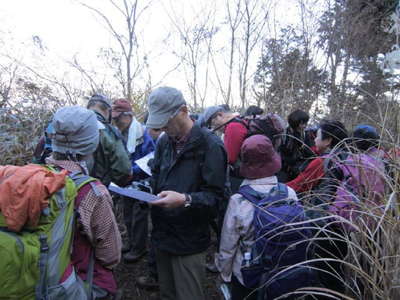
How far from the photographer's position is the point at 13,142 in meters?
3.98

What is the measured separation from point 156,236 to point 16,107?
3.91m

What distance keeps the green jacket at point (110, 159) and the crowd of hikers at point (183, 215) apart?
0.33ft

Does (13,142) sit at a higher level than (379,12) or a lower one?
lower

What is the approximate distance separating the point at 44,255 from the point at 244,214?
1173 millimetres

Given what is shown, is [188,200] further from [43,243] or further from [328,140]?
[328,140]

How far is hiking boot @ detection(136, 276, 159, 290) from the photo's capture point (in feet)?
10.2

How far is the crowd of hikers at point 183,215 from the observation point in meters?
1.26

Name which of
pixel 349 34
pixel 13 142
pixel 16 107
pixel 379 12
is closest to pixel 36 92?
pixel 16 107

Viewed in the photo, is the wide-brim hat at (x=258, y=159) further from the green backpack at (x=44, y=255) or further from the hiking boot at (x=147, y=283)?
the hiking boot at (x=147, y=283)

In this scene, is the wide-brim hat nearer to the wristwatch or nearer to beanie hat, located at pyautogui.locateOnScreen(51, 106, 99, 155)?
the wristwatch

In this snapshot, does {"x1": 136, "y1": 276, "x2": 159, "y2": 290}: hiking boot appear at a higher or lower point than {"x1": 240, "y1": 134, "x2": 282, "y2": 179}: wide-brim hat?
lower

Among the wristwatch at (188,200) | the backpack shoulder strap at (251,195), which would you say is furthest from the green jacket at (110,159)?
the backpack shoulder strap at (251,195)

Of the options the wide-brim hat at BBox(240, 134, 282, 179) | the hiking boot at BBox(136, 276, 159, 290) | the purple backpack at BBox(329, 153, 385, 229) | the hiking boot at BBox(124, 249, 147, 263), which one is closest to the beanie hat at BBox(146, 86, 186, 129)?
the wide-brim hat at BBox(240, 134, 282, 179)

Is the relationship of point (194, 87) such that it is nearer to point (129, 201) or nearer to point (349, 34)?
point (349, 34)
